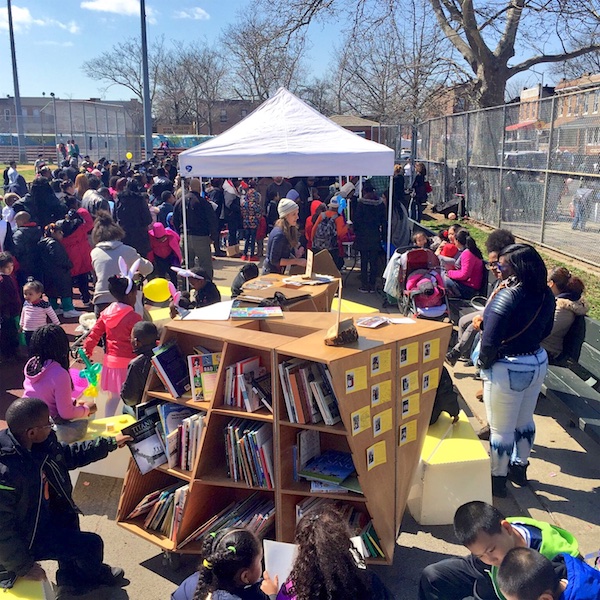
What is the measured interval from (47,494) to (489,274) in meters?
6.27

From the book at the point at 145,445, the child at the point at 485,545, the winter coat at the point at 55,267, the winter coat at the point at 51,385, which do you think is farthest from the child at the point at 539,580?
the winter coat at the point at 55,267

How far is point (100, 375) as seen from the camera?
18.1 feet

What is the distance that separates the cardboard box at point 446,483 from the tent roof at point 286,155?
4.85m

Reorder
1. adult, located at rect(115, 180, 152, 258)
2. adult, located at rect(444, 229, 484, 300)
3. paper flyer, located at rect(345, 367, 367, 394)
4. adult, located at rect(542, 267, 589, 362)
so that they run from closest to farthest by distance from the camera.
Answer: paper flyer, located at rect(345, 367, 367, 394) < adult, located at rect(542, 267, 589, 362) < adult, located at rect(444, 229, 484, 300) < adult, located at rect(115, 180, 152, 258)

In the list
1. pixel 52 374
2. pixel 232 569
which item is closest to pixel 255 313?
pixel 52 374

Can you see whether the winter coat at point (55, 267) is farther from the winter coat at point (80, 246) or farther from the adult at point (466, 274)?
the adult at point (466, 274)

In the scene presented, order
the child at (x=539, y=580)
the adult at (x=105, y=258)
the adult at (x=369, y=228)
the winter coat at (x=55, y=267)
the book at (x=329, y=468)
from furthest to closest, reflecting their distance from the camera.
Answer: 1. the adult at (x=369, y=228)
2. the winter coat at (x=55, y=267)
3. the adult at (x=105, y=258)
4. the book at (x=329, y=468)
5. the child at (x=539, y=580)

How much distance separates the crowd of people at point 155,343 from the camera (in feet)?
8.48

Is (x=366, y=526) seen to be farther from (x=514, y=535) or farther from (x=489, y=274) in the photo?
(x=489, y=274)

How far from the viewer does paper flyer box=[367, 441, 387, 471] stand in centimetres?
351

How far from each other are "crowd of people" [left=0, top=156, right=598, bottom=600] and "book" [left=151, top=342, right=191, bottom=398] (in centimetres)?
46

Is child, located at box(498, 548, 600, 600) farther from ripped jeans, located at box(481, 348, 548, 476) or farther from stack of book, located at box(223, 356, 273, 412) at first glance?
ripped jeans, located at box(481, 348, 548, 476)

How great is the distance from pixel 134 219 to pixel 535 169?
8453mm

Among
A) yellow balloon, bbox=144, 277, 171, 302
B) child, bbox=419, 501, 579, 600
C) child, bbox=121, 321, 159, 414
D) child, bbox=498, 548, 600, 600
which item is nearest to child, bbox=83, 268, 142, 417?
child, bbox=121, 321, 159, 414
